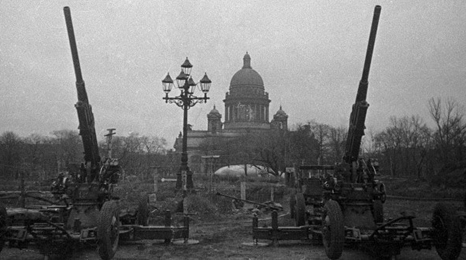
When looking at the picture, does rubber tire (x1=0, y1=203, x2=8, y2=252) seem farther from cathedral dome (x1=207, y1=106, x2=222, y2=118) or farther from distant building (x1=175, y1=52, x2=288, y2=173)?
cathedral dome (x1=207, y1=106, x2=222, y2=118)

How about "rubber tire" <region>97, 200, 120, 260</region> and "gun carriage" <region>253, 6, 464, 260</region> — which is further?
"gun carriage" <region>253, 6, 464, 260</region>

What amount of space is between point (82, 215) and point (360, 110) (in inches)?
238

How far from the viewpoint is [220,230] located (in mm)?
12094

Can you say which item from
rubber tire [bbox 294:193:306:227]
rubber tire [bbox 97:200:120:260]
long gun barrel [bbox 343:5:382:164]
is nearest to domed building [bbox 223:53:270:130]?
rubber tire [bbox 294:193:306:227]

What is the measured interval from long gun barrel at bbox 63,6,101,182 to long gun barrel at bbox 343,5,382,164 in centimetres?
543

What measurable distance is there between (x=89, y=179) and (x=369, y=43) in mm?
6345

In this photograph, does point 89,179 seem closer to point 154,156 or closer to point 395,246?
point 395,246

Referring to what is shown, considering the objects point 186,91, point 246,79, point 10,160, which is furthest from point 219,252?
point 246,79

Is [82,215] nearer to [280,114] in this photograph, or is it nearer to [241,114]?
[241,114]

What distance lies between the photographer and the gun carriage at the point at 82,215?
730cm

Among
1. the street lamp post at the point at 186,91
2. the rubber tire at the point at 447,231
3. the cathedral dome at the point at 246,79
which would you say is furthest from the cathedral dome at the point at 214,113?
the rubber tire at the point at 447,231

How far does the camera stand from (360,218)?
8.57m

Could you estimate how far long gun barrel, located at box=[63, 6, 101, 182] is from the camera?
847 centimetres

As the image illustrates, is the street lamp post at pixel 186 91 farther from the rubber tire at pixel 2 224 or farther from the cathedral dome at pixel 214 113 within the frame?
the cathedral dome at pixel 214 113
